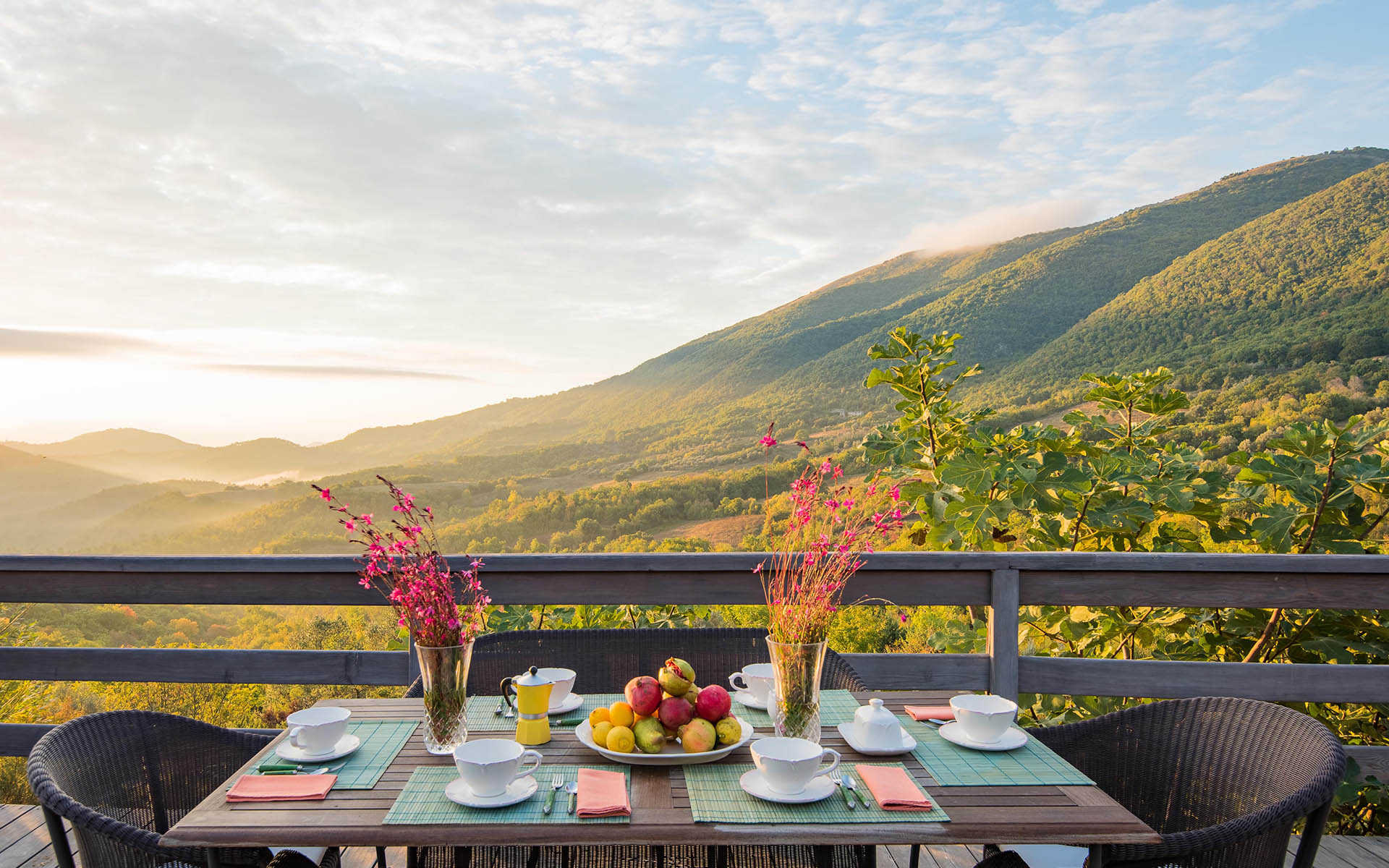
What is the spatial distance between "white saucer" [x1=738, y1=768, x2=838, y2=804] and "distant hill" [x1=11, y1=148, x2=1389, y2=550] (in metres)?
9.22

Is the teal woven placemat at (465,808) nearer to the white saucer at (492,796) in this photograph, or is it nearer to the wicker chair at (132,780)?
the white saucer at (492,796)

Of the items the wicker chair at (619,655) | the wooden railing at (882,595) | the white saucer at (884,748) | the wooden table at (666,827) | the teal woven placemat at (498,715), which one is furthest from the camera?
the wooden railing at (882,595)

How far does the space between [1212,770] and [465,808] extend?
143 cm

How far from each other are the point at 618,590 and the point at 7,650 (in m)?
1.90

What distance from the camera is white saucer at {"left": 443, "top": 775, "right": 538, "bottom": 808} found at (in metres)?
1.24

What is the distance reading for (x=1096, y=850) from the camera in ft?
4.10

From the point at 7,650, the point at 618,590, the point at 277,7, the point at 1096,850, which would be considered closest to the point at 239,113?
the point at 277,7

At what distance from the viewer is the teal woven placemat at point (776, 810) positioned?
1199 mm

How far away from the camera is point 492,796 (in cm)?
127

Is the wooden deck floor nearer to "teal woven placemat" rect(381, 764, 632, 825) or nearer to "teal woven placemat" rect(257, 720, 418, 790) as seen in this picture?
"teal woven placemat" rect(257, 720, 418, 790)

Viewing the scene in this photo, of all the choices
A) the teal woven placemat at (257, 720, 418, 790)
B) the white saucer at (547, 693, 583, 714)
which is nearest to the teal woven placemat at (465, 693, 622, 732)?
the white saucer at (547, 693, 583, 714)

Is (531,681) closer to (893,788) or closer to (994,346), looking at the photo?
(893,788)

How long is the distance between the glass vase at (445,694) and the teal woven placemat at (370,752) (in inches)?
3.3

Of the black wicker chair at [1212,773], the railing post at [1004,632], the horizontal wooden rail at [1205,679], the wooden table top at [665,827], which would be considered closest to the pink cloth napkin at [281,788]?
the wooden table top at [665,827]
